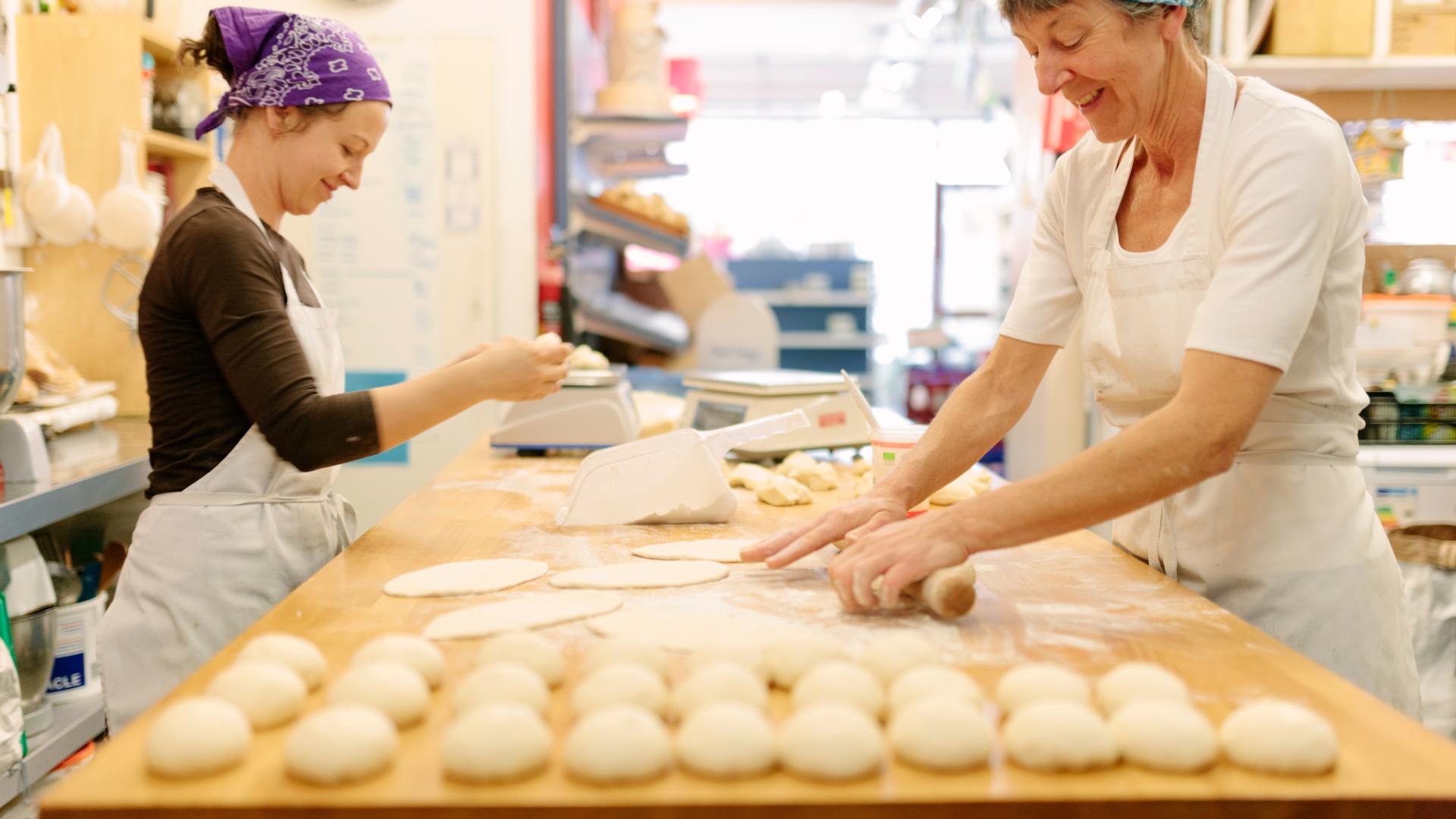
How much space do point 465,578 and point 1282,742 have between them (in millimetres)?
1008

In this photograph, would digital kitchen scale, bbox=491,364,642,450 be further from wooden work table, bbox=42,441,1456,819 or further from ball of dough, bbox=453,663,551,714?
ball of dough, bbox=453,663,551,714

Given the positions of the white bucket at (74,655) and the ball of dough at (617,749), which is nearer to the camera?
the ball of dough at (617,749)

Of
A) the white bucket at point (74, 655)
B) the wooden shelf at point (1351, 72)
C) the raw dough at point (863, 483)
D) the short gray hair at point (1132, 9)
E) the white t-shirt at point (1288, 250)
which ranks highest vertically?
the wooden shelf at point (1351, 72)

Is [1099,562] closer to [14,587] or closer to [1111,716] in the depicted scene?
[1111,716]

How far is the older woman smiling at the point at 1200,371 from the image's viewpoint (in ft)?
4.16

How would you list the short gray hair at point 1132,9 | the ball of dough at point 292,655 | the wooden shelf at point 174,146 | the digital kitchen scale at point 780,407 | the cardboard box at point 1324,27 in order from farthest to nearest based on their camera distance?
the cardboard box at point 1324,27
the wooden shelf at point 174,146
the digital kitchen scale at point 780,407
the short gray hair at point 1132,9
the ball of dough at point 292,655

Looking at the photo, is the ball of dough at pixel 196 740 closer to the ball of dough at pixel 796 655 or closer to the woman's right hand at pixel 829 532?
the ball of dough at pixel 796 655

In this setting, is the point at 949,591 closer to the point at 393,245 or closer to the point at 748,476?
the point at 748,476

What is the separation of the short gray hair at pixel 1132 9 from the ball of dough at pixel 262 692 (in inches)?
46.7

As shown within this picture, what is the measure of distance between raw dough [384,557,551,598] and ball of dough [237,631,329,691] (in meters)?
0.30

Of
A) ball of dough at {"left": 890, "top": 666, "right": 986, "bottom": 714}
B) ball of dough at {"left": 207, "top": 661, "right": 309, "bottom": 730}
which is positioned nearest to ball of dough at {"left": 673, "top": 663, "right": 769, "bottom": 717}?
ball of dough at {"left": 890, "top": 666, "right": 986, "bottom": 714}

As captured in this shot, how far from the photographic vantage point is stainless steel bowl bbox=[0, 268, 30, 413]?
226cm

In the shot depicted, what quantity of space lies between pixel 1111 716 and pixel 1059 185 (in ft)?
3.45

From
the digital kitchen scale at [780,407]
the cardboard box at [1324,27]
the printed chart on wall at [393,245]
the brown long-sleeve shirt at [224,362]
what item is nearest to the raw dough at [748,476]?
the digital kitchen scale at [780,407]
